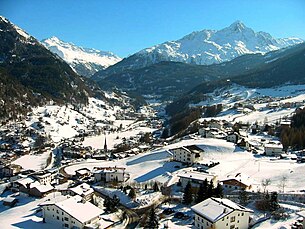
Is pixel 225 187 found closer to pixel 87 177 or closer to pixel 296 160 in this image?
pixel 296 160

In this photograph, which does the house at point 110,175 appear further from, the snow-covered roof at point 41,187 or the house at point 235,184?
the house at point 235,184

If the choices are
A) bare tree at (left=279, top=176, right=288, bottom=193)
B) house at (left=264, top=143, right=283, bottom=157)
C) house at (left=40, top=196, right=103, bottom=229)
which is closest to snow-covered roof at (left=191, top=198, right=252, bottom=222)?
house at (left=40, top=196, right=103, bottom=229)

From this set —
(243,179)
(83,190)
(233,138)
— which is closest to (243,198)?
(243,179)

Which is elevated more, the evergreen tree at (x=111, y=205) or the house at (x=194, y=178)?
the house at (x=194, y=178)

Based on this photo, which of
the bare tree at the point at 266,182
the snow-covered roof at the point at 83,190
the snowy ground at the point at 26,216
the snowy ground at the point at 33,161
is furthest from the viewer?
the snowy ground at the point at 33,161

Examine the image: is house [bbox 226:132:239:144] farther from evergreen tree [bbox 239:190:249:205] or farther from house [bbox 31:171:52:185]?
house [bbox 31:171:52:185]

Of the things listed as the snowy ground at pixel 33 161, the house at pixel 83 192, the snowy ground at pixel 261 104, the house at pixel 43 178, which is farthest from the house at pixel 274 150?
the snowy ground at pixel 33 161

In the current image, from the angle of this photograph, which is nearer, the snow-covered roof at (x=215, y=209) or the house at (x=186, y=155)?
the snow-covered roof at (x=215, y=209)
